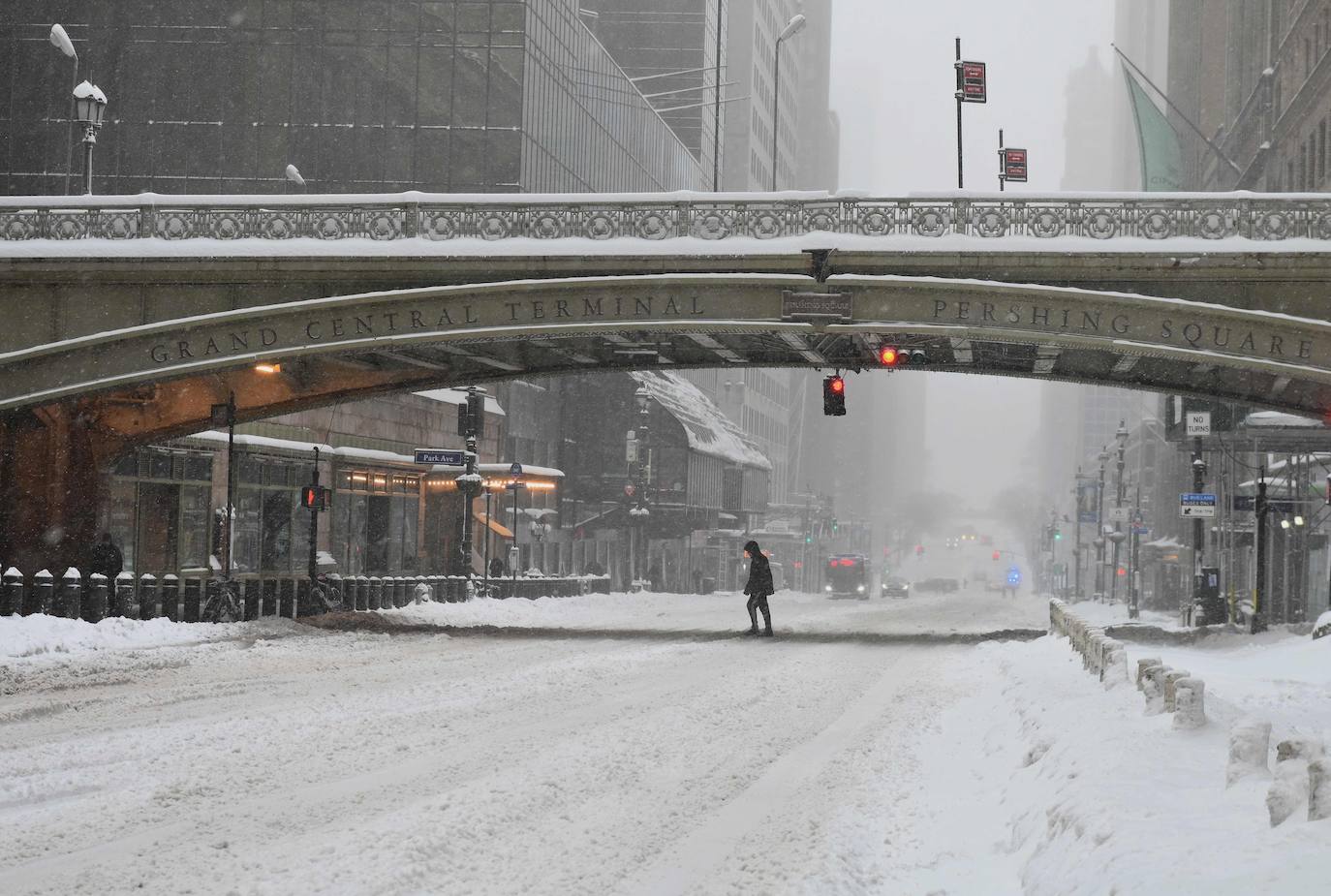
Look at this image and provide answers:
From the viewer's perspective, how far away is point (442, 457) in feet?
119

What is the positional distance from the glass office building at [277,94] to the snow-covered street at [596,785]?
42.3 metres

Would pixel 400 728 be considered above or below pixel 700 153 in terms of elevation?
below

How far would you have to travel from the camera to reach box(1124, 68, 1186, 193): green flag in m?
48.3

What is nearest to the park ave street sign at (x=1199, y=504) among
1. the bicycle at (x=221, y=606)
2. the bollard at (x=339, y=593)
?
the bollard at (x=339, y=593)

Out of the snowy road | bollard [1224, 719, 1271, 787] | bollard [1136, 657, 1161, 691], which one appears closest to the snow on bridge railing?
the snowy road

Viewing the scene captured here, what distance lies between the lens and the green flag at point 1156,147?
48344mm

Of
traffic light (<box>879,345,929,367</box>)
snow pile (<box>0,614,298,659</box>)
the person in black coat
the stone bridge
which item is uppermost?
the stone bridge

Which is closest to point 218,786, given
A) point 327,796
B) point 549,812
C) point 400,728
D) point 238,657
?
point 327,796

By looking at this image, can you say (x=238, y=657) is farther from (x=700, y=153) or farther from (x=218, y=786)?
(x=700, y=153)

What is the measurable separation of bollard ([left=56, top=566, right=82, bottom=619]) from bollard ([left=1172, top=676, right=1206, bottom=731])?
794 inches

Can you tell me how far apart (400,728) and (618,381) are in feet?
205

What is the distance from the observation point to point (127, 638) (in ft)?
79.4

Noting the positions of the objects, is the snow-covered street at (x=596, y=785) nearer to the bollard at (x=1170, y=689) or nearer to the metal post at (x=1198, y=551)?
the bollard at (x=1170, y=689)

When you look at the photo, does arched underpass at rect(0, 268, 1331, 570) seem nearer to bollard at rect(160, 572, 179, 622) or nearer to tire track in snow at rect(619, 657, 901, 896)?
bollard at rect(160, 572, 179, 622)
